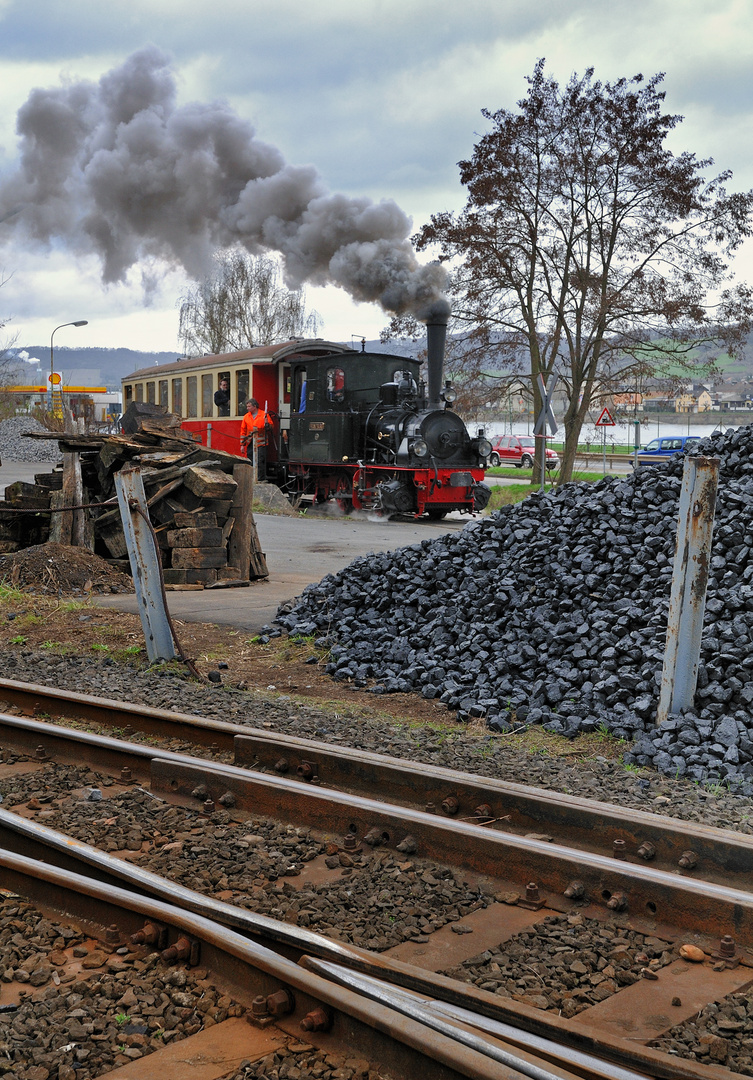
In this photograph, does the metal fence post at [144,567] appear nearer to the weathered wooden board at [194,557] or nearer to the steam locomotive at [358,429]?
the weathered wooden board at [194,557]

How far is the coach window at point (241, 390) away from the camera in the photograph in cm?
2243

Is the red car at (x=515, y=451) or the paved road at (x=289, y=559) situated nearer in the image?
the paved road at (x=289, y=559)

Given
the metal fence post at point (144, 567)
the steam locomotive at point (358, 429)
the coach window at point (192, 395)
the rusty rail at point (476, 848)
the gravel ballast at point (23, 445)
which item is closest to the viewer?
the rusty rail at point (476, 848)

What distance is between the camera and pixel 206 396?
24250 mm

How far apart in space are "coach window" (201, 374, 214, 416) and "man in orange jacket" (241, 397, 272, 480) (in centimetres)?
205

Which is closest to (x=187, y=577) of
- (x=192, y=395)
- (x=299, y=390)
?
(x=299, y=390)

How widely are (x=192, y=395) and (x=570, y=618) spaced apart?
19.6m

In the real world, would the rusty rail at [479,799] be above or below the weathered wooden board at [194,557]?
below

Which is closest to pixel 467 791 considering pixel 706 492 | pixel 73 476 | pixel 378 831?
pixel 378 831

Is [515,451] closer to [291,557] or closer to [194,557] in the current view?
[291,557]

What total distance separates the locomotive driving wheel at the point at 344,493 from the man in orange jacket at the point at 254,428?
210 centimetres

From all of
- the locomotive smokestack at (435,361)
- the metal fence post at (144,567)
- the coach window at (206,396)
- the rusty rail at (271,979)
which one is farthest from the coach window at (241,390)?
the rusty rail at (271,979)

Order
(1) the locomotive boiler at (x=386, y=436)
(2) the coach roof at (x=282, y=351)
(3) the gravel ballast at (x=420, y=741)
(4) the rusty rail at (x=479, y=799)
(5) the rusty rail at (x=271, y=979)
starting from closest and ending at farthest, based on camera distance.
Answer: (5) the rusty rail at (x=271, y=979) → (4) the rusty rail at (x=479, y=799) → (3) the gravel ballast at (x=420, y=741) → (1) the locomotive boiler at (x=386, y=436) → (2) the coach roof at (x=282, y=351)

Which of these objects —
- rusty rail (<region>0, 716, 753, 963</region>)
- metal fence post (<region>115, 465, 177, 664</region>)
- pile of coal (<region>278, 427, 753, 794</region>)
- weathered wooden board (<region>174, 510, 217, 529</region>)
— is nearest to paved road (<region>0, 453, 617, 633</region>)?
weathered wooden board (<region>174, 510, 217, 529</region>)
